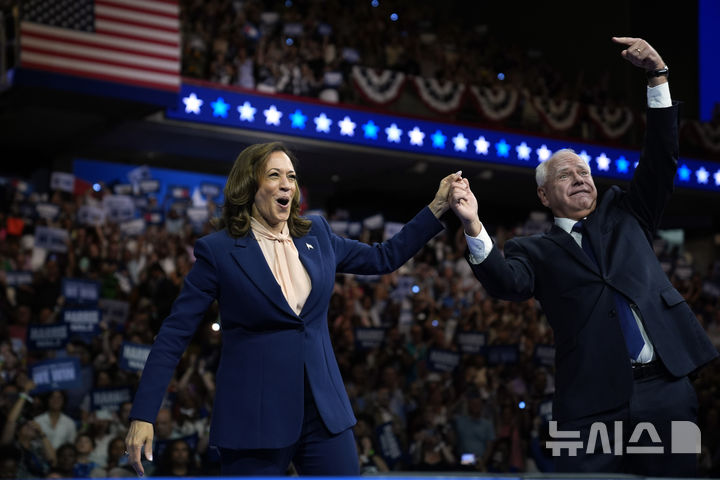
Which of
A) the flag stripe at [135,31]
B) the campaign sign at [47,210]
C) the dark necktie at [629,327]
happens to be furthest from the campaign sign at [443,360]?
the dark necktie at [629,327]

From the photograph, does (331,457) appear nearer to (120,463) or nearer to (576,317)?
(576,317)

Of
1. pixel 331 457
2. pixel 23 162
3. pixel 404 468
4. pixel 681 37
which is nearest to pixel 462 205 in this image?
pixel 331 457

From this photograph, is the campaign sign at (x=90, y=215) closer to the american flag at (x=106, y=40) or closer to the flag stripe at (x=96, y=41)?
the american flag at (x=106, y=40)

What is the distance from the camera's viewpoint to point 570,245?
2.63 meters

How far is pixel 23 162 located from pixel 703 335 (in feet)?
39.1

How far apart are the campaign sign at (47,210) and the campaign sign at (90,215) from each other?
23 cm

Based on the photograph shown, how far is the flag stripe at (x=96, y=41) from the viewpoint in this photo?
8891mm

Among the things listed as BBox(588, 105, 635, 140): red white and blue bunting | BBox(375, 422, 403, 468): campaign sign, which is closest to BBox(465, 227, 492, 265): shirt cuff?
BBox(375, 422, 403, 468): campaign sign

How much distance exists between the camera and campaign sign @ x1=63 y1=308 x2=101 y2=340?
22.3 feet

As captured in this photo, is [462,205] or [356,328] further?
[356,328]

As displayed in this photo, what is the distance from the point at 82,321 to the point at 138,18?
3.87 m

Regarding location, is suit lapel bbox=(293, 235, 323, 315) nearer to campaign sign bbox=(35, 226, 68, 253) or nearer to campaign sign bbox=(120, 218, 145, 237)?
campaign sign bbox=(35, 226, 68, 253)

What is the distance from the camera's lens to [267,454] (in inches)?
90.0

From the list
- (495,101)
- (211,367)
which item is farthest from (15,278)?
(495,101)
